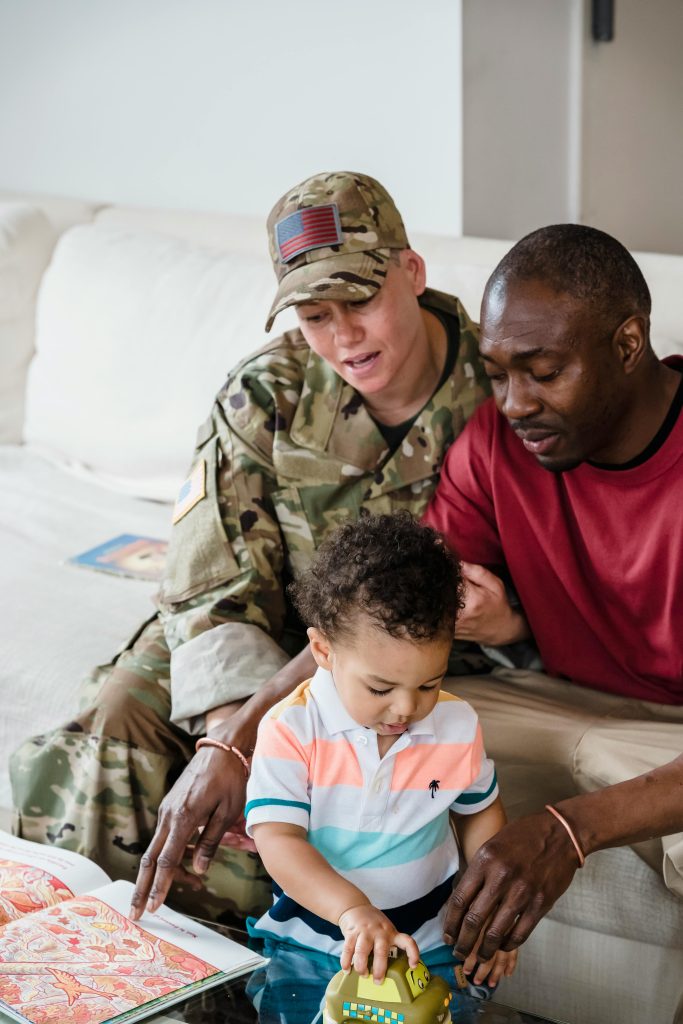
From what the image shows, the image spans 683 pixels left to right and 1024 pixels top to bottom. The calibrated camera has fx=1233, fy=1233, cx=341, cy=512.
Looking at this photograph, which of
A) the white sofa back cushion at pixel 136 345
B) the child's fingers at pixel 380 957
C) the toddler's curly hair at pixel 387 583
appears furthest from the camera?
the white sofa back cushion at pixel 136 345

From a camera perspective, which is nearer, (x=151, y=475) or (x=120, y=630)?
(x=120, y=630)

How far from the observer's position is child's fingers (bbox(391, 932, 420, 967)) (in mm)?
970

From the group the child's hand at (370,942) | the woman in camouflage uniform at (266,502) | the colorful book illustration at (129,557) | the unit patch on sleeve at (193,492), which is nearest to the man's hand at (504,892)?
the child's hand at (370,942)

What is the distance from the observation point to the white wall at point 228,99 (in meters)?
2.41

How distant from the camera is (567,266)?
1287 millimetres

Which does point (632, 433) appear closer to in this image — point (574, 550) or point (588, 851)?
point (574, 550)

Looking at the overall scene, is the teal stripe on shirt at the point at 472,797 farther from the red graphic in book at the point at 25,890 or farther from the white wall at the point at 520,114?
the white wall at the point at 520,114

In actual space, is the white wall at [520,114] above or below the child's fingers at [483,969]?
above

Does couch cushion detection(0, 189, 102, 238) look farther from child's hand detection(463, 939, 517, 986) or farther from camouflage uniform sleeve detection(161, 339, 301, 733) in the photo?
child's hand detection(463, 939, 517, 986)

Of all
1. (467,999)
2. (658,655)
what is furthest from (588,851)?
(658,655)

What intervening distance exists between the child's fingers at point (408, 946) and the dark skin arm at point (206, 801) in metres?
0.37

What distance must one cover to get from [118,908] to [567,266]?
812 mm

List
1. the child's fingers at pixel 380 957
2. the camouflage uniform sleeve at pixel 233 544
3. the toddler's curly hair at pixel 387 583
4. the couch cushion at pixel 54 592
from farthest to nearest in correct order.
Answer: the couch cushion at pixel 54 592 < the camouflage uniform sleeve at pixel 233 544 < the toddler's curly hair at pixel 387 583 < the child's fingers at pixel 380 957

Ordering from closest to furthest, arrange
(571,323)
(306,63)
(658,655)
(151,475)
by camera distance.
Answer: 1. (571,323)
2. (658,655)
3. (151,475)
4. (306,63)
